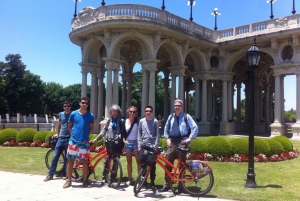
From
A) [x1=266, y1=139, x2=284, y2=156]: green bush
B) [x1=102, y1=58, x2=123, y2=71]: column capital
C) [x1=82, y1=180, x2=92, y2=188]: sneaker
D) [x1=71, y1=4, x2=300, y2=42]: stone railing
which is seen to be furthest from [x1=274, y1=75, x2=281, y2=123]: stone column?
[x1=82, y1=180, x2=92, y2=188]: sneaker

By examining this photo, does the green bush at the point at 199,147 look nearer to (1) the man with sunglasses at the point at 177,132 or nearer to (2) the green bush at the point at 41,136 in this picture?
(1) the man with sunglasses at the point at 177,132

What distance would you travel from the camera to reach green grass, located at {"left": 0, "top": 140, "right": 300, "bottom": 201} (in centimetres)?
708

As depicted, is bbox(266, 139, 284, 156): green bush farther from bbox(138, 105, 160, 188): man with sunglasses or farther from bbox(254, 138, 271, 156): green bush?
bbox(138, 105, 160, 188): man with sunglasses

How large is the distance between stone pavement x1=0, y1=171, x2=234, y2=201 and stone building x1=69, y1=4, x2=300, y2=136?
14887mm

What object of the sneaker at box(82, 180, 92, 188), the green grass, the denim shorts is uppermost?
the denim shorts

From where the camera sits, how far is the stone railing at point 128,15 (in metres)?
21.9

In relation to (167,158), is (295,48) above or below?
above

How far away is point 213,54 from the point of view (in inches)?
1147

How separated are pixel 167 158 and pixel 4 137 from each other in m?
14.5

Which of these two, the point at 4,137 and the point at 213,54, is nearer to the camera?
the point at 4,137

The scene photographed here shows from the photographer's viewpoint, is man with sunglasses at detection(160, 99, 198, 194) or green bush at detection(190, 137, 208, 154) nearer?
A: man with sunglasses at detection(160, 99, 198, 194)

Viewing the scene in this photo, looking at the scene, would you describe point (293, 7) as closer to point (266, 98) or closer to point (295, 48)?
point (295, 48)

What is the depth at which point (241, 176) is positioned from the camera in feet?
31.1

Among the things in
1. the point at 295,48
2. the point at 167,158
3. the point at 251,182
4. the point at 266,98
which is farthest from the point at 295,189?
the point at 266,98
